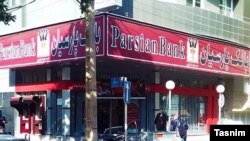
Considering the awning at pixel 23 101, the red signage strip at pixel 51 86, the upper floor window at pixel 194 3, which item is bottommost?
the awning at pixel 23 101

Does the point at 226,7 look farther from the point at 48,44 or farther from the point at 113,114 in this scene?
the point at 48,44

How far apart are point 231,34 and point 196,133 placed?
20.8 ft

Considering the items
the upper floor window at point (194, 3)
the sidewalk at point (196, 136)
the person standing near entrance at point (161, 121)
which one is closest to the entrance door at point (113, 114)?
the person standing near entrance at point (161, 121)

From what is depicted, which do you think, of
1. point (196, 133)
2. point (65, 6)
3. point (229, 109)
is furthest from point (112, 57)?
point (229, 109)

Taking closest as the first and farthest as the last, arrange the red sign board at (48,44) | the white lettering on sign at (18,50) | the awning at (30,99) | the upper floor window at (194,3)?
the red sign board at (48,44), the white lettering on sign at (18,50), the awning at (30,99), the upper floor window at (194,3)

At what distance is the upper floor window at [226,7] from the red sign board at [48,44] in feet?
41.3

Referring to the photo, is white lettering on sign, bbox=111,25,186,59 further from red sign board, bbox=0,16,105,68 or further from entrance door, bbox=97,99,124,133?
entrance door, bbox=97,99,124,133

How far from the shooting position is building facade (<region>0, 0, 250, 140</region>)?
56.9 ft

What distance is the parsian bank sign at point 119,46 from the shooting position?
16.2 meters

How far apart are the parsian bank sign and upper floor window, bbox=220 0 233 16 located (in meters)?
4.19

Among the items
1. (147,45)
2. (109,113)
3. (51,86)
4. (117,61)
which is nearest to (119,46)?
(117,61)

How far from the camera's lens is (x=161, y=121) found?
21.2 m

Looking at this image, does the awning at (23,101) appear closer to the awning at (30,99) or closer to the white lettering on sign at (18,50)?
the awning at (30,99)

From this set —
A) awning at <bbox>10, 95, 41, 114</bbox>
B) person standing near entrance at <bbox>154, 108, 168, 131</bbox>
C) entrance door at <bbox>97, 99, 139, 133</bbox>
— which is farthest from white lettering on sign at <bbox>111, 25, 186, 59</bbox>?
awning at <bbox>10, 95, 41, 114</bbox>
